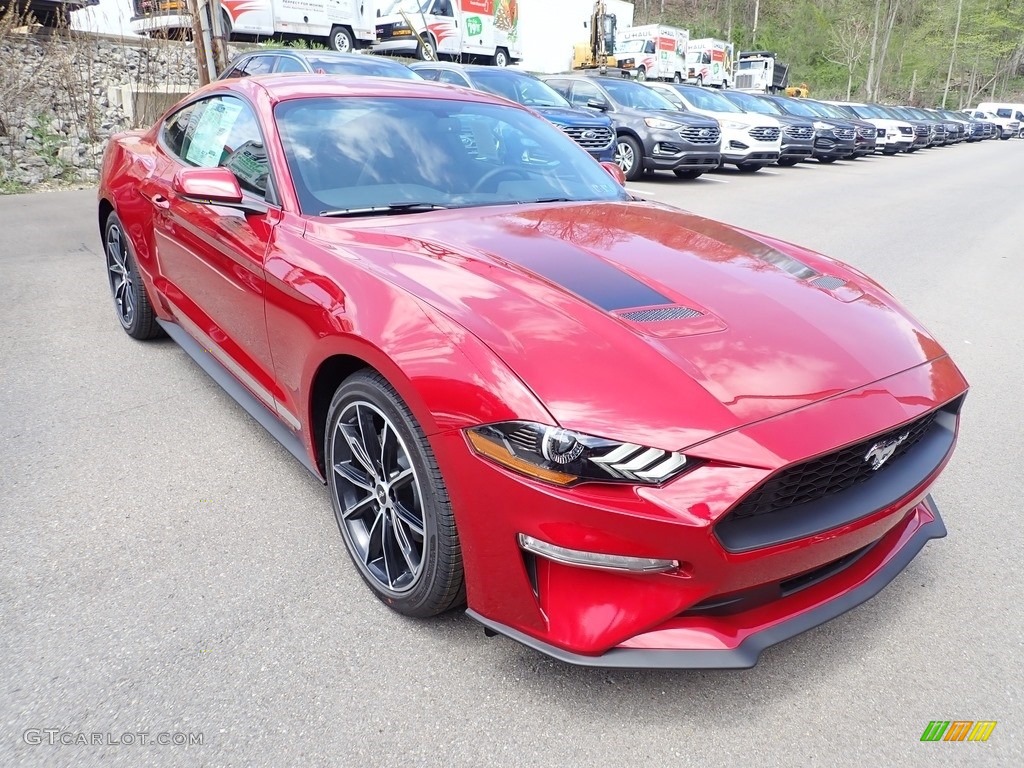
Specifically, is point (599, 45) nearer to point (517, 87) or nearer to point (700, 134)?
point (700, 134)

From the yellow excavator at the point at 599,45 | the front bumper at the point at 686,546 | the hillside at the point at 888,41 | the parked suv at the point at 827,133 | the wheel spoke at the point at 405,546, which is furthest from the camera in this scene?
the hillside at the point at 888,41

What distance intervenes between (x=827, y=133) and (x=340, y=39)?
13187mm

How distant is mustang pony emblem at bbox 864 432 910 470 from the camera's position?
1919mm

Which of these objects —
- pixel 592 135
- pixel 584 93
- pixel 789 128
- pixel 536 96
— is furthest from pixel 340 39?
Result: pixel 789 128

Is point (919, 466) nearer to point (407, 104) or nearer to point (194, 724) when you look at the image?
point (194, 724)

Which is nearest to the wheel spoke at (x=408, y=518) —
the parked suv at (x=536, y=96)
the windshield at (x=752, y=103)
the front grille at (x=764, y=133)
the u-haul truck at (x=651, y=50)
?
the parked suv at (x=536, y=96)

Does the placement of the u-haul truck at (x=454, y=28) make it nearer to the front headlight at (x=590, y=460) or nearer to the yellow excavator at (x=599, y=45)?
the yellow excavator at (x=599, y=45)

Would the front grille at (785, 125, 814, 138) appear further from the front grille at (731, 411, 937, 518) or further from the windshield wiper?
the front grille at (731, 411, 937, 518)

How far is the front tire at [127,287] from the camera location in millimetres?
4293

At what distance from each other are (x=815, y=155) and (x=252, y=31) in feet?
47.3

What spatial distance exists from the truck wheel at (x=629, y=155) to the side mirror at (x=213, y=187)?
448 inches

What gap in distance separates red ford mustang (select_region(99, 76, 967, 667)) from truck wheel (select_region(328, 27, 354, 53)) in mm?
19322

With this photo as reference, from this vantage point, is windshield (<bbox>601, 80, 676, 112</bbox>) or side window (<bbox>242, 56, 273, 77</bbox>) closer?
side window (<bbox>242, 56, 273, 77</bbox>)

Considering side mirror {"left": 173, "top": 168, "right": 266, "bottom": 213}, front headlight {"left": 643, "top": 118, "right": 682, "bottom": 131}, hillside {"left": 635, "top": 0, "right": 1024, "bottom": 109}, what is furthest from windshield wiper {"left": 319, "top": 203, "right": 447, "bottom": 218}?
hillside {"left": 635, "top": 0, "right": 1024, "bottom": 109}
